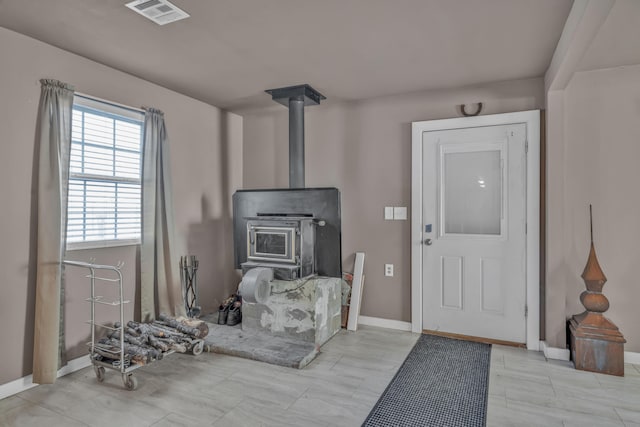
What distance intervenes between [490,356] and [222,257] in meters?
2.89

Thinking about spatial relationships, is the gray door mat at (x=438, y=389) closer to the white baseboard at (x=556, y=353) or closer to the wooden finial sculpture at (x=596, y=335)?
the white baseboard at (x=556, y=353)

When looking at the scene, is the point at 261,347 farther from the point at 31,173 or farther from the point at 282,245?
the point at 31,173

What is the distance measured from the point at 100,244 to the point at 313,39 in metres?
2.25

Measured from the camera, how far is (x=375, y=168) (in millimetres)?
3854

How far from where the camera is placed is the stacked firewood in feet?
8.56

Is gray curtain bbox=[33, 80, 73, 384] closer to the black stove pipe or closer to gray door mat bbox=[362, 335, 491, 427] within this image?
the black stove pipe

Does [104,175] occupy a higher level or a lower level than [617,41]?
lower

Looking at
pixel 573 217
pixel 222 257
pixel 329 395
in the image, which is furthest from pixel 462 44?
pixel 222 257

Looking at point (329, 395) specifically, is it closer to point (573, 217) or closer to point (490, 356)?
point (490, 356)

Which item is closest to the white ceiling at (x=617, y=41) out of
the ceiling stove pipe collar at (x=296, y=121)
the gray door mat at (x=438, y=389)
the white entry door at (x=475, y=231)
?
the white entry door at (x=475, y=231)

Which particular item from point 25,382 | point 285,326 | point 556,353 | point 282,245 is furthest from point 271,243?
point 556,353

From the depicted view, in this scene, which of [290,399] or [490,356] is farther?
→ [490,356]

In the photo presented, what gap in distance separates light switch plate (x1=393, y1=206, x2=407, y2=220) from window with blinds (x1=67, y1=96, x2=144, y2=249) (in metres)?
2.38

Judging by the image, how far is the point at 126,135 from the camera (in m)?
3.20
